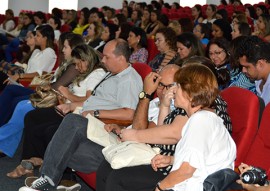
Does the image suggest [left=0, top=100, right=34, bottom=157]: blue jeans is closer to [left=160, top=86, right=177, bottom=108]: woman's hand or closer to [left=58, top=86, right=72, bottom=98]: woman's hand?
[left=58, top=86, right=72, bottom=98]: woman's hand

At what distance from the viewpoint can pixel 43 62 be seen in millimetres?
5992

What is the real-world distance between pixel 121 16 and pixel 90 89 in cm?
527

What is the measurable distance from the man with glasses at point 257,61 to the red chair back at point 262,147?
0.69m

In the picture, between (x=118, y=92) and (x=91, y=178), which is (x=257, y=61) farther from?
(x=91, y=178)

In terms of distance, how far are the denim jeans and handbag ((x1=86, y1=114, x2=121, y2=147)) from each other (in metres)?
0.05

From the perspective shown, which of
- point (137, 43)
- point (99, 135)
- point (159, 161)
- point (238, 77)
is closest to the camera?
point (159, 161)

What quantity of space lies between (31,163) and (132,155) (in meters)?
1.44

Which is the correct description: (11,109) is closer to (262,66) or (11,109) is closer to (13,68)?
(13,68)

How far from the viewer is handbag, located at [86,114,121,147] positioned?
3.42 meters

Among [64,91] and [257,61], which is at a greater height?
[257,61]

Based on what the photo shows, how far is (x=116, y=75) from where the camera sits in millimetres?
4020

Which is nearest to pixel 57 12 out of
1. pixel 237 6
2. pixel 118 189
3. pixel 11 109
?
pixel 237 6

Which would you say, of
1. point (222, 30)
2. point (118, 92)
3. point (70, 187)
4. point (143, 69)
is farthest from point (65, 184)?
point (222, 30)

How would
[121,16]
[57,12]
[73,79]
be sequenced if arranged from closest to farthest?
[73,79] → [121,16] → [57,12]
